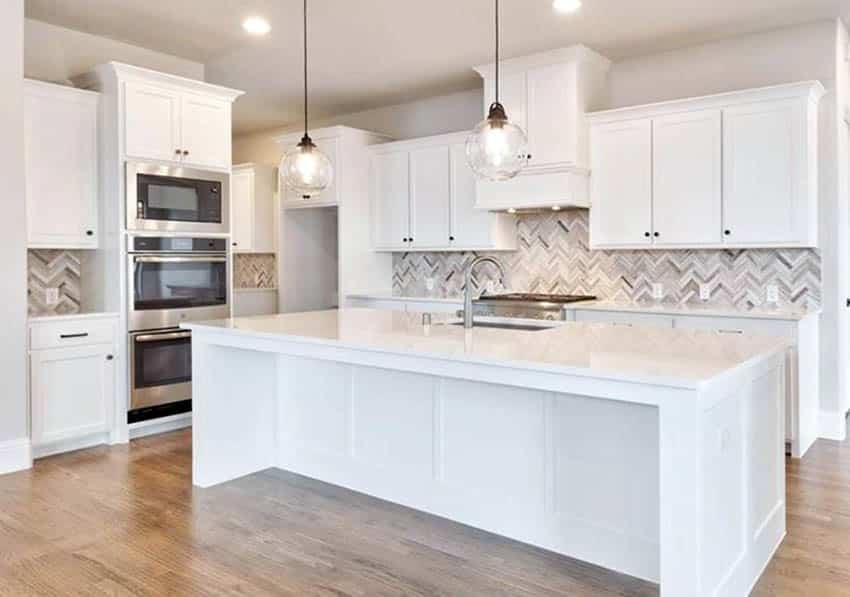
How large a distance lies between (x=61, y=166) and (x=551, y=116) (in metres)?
3.43

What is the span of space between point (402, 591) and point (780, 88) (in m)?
3.79

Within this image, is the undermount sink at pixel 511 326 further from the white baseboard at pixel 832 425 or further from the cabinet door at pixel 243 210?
the cabinet door at pixel 243 210

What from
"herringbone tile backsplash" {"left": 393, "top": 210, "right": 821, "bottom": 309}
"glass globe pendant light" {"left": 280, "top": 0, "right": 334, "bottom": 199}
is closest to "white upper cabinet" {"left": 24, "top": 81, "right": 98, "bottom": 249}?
"glass globe pendant light" {"left": 280, "top": 0, "right": 334, "bottom": 199}

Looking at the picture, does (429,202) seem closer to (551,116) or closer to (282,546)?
(551,116)

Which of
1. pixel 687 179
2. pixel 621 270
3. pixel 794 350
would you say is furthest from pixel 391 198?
pixel 794 350

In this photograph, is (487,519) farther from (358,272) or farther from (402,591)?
(358,272)

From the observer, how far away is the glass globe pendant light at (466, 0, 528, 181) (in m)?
2.96

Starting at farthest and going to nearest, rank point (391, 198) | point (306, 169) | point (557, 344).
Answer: point (391, 198) → point (306, 169) → point (557, 344)

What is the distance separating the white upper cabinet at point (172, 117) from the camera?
450cm

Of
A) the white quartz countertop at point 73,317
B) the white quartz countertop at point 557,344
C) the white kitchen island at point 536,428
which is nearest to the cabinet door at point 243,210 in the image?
the white quartz countertop at point 73,317

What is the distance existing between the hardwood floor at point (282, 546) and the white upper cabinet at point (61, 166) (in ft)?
5.15

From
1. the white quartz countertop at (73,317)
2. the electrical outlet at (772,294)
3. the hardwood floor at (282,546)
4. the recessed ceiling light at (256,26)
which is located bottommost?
the hardwood floor at (282,546)

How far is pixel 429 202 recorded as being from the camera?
6.05 metres

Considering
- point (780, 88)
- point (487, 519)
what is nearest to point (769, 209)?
point (780, 88)
